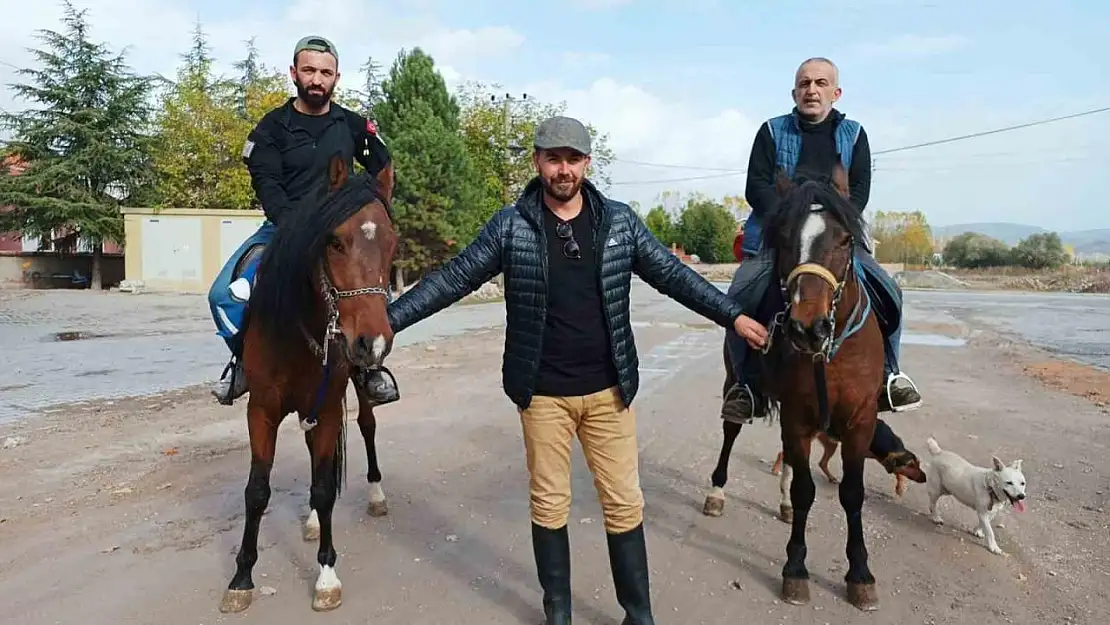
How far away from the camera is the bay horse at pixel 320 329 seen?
3547mm

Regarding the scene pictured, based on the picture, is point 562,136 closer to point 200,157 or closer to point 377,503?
A: point 377,503

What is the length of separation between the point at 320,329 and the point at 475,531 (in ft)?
6.69

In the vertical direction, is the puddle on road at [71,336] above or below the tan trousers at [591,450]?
below

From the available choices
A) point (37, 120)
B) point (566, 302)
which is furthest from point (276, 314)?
point (37, 120)

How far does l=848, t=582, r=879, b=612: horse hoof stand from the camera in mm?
4195

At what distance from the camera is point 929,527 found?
5410 mm

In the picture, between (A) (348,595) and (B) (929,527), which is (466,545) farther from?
(B) (929,527)

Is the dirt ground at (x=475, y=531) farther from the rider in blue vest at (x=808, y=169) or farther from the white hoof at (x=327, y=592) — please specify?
the rider in blue vest at (x=808, y=169)

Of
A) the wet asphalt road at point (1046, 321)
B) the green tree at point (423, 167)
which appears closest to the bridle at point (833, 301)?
the wet asphalt road at point (1046, 321)

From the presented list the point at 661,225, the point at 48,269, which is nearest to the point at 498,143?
the point at 48,269

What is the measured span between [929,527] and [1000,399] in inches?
237

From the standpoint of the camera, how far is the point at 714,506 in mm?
5781

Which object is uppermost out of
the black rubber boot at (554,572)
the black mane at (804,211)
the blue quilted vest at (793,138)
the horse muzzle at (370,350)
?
the blue quilted vest at (793,138)

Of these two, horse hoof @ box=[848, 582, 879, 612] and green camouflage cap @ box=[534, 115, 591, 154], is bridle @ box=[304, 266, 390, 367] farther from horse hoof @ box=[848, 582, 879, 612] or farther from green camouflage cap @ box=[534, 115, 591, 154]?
horse hoof @ box=[848, 582, 879, 612]
